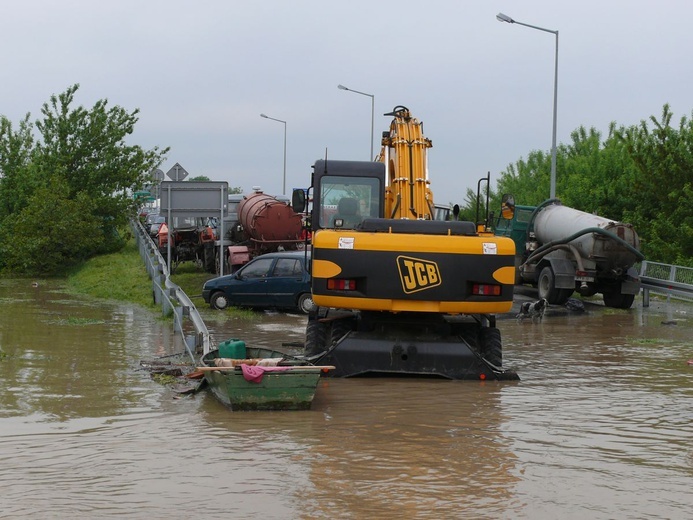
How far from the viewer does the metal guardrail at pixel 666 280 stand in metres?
26.2

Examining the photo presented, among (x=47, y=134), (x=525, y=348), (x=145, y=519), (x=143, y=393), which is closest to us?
(x=145, y=519)

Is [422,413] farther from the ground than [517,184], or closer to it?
closer to it

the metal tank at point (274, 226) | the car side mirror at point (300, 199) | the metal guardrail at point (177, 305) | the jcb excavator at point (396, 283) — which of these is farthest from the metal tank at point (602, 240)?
the car side mirror at point (300, 199)

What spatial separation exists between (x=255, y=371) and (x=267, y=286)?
43.1 ft

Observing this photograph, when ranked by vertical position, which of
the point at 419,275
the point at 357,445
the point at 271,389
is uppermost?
the point at 419,275

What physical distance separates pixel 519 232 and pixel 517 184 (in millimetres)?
34334

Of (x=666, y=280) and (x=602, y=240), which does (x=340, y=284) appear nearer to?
(x=602, y=240)

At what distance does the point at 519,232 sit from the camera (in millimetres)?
30750

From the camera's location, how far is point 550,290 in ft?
88.2

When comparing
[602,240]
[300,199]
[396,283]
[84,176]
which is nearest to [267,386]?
[396,283]

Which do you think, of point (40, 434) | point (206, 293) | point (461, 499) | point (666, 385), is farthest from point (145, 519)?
point (206, 293)

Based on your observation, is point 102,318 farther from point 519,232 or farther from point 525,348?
point 519,232

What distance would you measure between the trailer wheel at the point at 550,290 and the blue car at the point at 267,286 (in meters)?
6.08

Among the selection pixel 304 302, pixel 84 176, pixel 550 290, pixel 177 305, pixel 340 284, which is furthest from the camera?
pixel 84 176
